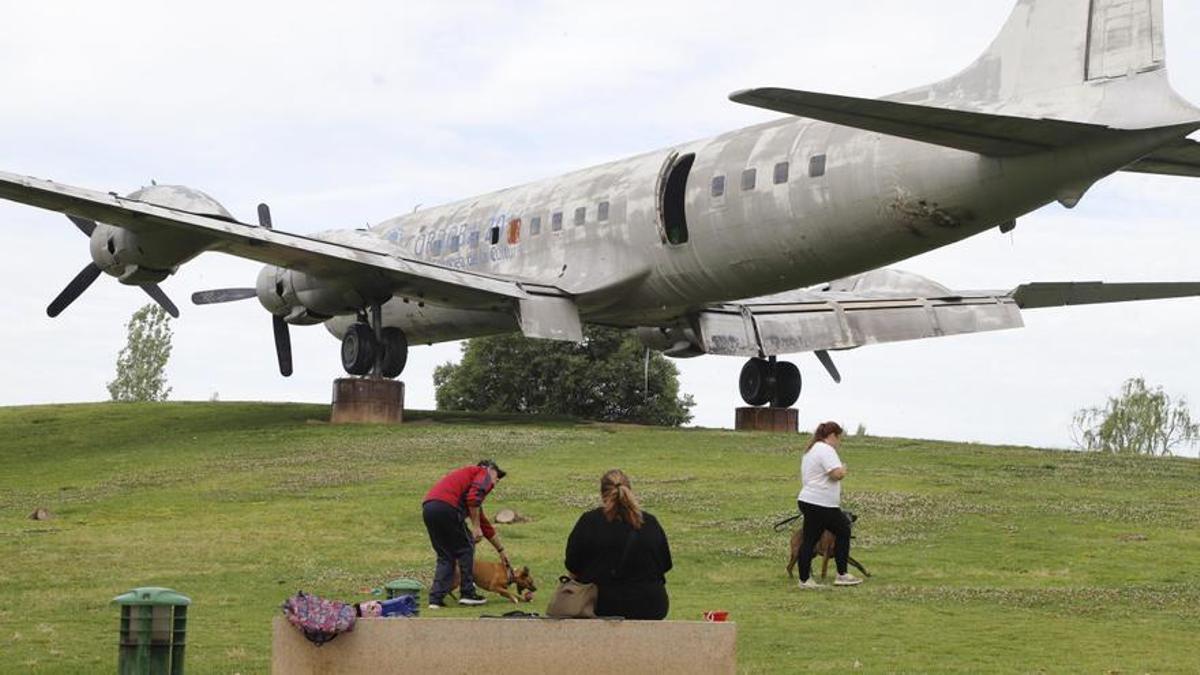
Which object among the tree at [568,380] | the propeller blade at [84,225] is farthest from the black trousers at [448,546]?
the tree at [568,380]

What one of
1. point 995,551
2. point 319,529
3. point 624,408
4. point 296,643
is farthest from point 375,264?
point 624,408

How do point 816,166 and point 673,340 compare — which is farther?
point 673,340

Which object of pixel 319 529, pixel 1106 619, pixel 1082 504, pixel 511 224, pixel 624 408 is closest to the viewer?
pixel 1106 619

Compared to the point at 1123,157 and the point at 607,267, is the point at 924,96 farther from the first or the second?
the point at 607,267

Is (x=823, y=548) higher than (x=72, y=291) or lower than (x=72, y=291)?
lower

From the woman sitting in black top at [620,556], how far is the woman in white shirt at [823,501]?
562 centimetres

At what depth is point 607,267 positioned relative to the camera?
33938 mm

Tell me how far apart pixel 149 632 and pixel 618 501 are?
11.8 feet

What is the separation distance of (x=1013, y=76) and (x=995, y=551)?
323 inches

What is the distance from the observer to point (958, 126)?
23.2 metres

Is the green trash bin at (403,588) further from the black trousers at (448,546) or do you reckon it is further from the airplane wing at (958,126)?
the airplane wing at (958,126)

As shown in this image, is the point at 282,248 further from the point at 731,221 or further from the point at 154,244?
the point at 731,221

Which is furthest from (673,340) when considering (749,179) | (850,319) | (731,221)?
(749,179)

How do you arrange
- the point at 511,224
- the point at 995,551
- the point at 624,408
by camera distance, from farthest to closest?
the point at 624,408, the point at 511,224, the point at 995,551
